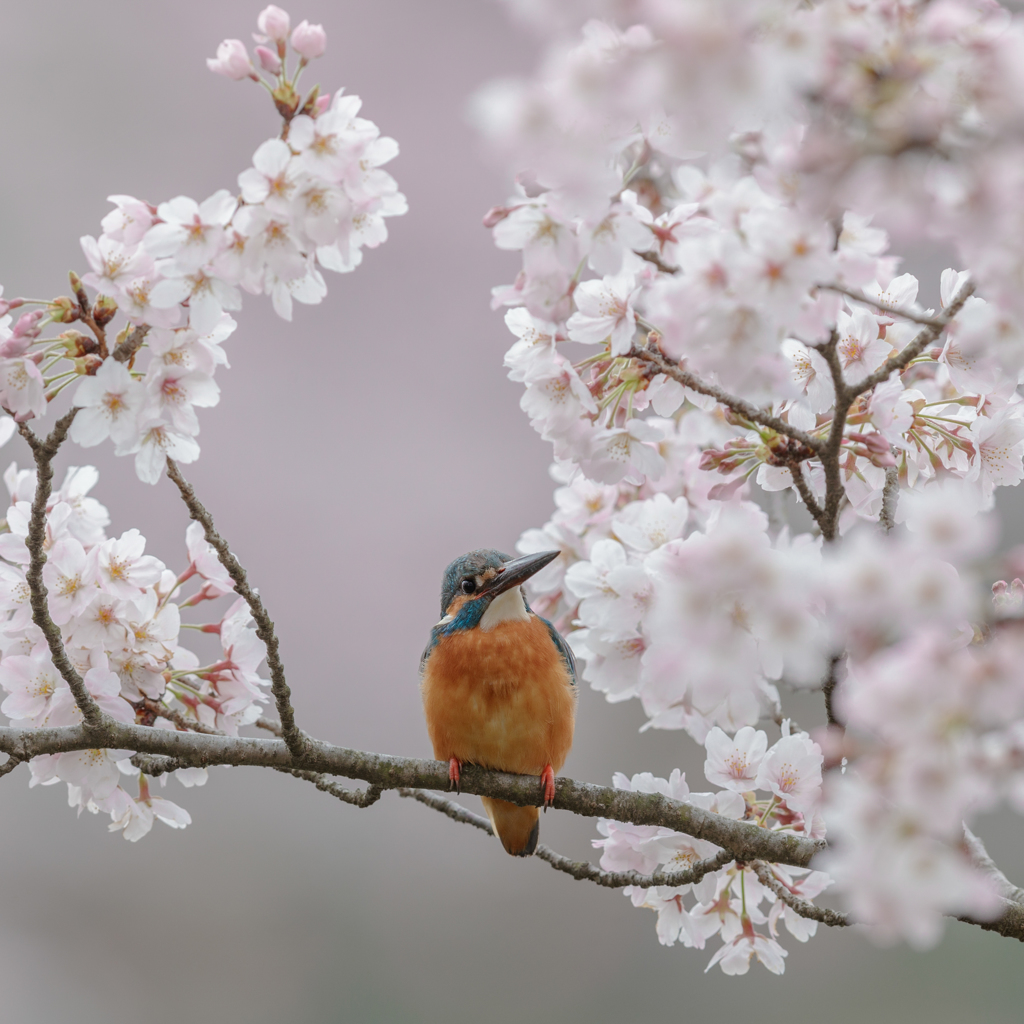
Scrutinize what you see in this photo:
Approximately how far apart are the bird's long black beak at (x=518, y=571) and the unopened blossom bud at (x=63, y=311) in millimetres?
1078

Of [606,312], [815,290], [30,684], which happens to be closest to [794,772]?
[606,312]

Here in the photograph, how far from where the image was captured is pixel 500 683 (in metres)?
2.44

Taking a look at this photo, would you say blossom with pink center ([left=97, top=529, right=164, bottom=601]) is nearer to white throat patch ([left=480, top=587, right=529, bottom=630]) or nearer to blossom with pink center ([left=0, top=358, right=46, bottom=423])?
blossom with pink center ([left=0, top=358, right=46, bottom=423])

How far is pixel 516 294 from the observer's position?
151cm

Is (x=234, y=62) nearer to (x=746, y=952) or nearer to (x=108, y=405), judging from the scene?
(x=108, y=405)

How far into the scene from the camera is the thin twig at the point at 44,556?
57.7 inches

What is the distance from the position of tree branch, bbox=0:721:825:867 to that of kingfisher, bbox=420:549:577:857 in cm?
35

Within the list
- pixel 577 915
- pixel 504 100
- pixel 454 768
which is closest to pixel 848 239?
pixel 504 100

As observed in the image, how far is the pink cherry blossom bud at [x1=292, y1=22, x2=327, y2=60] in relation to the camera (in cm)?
140

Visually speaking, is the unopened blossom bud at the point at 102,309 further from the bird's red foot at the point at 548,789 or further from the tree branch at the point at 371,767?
the bird's red foot at the point at 548,789

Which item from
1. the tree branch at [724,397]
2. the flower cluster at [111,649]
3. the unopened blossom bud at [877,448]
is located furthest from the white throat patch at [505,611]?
the unopened blossom bud at [877,448]

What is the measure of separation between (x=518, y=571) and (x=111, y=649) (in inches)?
36.6

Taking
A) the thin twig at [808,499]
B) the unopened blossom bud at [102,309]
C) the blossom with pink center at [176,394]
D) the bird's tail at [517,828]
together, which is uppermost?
the unopened blossom bud at [102,309]

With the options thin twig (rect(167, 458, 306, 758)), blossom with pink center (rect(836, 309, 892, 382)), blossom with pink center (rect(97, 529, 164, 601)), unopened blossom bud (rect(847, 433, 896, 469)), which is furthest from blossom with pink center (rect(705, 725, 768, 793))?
blossom with pink center (rect(97, 529, 164, 601))
